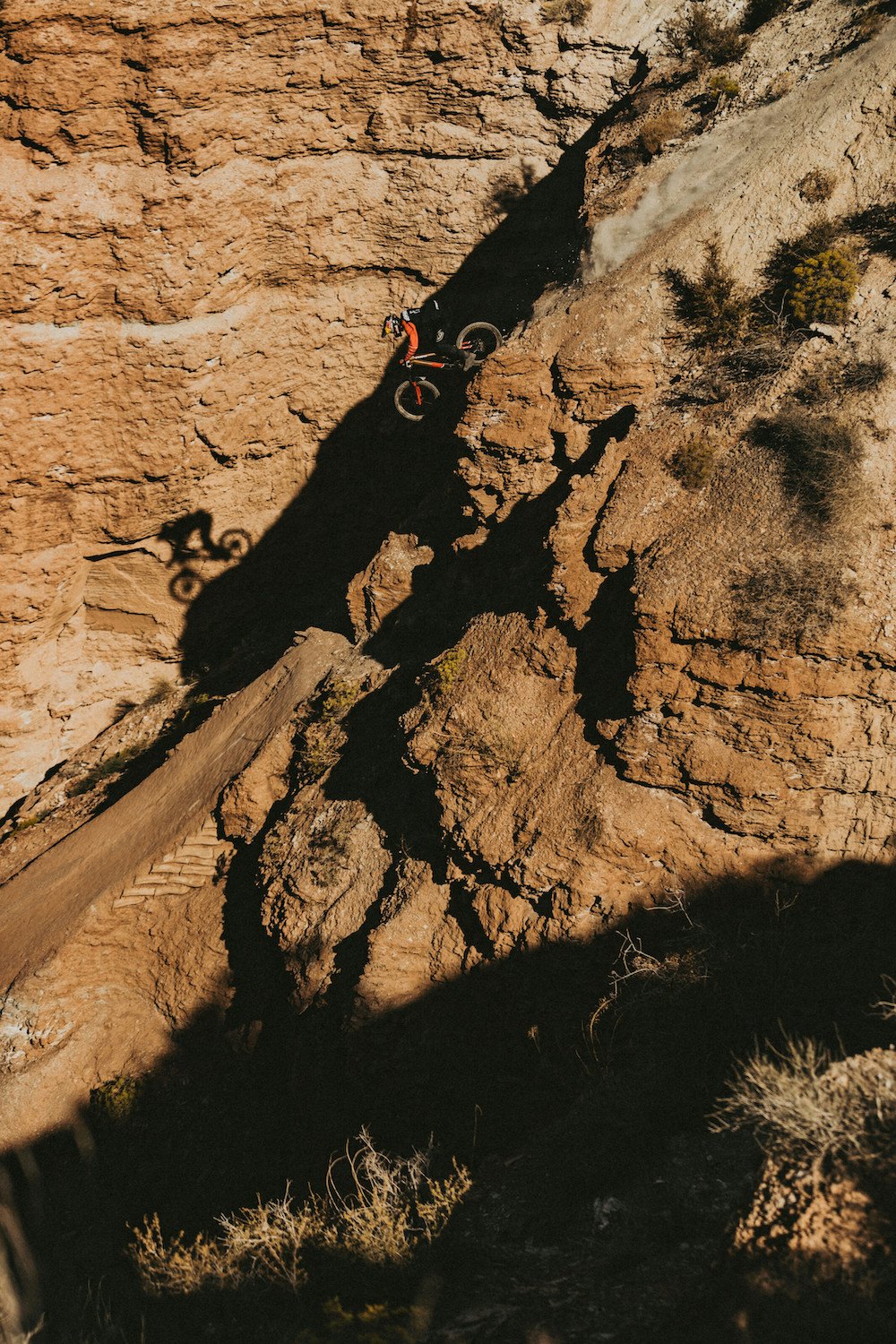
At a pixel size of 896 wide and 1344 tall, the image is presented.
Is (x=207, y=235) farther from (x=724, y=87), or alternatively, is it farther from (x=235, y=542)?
(x=724, y=87)

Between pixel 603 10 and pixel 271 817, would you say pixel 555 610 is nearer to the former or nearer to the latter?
pixel 271 817

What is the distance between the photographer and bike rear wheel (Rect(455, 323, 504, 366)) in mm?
11648

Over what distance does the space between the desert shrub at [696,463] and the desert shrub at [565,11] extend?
23.7 ft

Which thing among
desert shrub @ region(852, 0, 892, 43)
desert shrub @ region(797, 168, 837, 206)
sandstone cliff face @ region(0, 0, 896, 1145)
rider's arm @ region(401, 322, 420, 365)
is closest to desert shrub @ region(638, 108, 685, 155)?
sandstone cliff face @ region(0, 0, 896, 1145)

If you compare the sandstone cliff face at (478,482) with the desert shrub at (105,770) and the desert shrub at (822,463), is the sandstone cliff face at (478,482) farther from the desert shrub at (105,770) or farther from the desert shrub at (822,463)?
the desert shrub at (105,770)

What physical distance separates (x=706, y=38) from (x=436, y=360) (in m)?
4.54

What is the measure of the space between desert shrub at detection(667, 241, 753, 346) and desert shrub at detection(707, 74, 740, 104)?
6.73ft

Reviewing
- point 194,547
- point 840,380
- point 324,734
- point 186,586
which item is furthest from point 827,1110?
point 186,586

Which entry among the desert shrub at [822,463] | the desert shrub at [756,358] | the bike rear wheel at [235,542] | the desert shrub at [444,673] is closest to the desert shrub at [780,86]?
the desert shrub at [756,358]

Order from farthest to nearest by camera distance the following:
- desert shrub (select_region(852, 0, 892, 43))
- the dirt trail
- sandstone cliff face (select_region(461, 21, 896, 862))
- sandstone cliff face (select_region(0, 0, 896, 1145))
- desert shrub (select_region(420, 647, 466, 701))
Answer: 1. the dirt trail
2. desert shrub (select_region(420, 647, 466, 701))
3. desert shrub (select_region(852, 0, 892, 43))
4. sandstone cliff face (select_region(0, 0, 896, 1145))
5. sandstone cliff face (select_region(461, 21, 896, 862))

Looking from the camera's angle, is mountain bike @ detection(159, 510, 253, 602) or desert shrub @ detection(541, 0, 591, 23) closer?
desert shrub @ detection(541, 0, 591, 23)

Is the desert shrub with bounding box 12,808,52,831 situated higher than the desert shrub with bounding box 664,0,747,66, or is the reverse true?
the desert shrub with bounding box 664,0,747,66

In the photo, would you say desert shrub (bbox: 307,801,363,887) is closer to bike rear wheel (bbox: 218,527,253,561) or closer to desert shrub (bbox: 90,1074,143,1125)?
desert shrub (bbox: 90,1074,143,1125)

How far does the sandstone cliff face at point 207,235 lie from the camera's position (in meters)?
11.1
